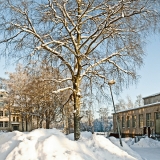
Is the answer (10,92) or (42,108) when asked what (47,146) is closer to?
(42,108)

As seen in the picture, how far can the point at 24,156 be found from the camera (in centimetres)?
930

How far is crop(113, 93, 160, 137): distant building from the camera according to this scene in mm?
35656

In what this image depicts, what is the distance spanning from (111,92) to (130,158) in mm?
4118

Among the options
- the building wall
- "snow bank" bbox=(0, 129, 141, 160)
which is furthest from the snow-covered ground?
the building wall

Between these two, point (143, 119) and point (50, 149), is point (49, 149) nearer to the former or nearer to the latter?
point (50, 149)

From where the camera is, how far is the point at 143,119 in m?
39.8

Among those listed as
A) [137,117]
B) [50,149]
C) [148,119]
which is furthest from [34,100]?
[50,149]

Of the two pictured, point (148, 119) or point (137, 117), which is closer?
point (148, 119)

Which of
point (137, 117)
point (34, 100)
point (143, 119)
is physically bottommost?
point (143, 119)

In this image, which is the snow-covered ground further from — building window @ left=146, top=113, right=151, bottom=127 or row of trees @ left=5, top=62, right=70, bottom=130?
building window @ left=146, top=113, right=151, bottom=127

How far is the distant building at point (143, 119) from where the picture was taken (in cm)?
3566

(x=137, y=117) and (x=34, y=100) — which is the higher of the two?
(x=34, y=100)

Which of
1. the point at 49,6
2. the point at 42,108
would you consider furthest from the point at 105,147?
the point at 42,108

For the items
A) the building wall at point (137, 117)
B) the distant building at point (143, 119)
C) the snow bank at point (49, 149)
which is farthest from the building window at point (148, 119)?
the snow bank at point (49, 149)
